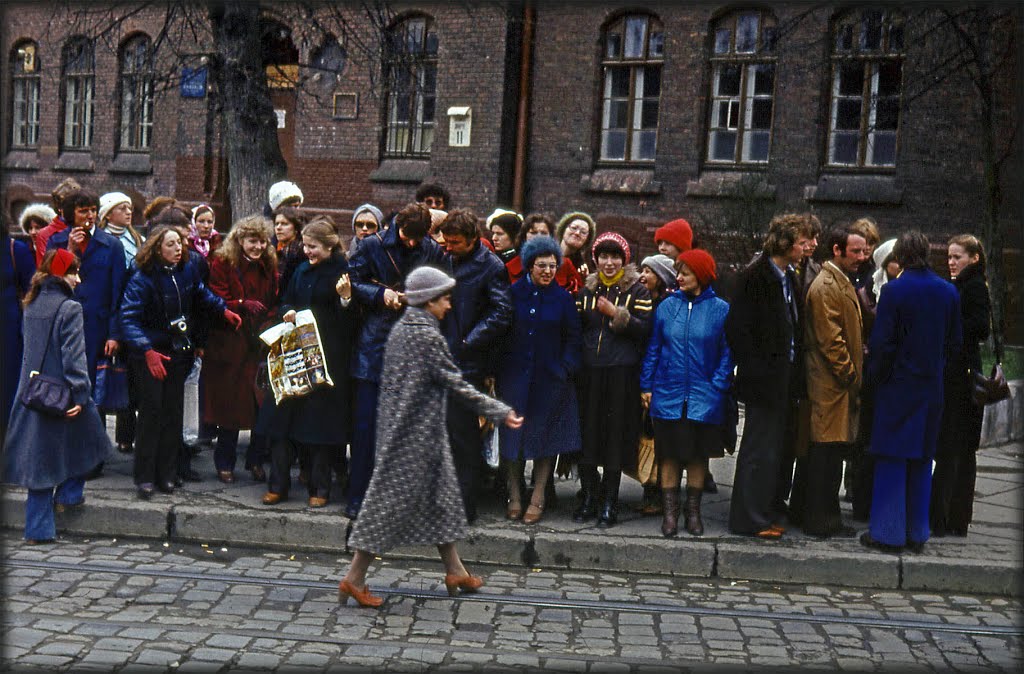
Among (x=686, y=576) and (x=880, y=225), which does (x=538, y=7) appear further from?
(x=686, y=576)

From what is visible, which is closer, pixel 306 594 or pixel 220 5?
pixel 306 594

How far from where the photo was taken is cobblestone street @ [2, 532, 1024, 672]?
563 centimetres

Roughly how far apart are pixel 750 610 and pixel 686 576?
0.82 metres

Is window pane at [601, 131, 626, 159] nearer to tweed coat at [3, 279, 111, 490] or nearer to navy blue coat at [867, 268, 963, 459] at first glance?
navy blue coat at [867, 268, 963, 459]

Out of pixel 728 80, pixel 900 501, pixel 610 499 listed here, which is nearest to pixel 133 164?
pixel 728 80

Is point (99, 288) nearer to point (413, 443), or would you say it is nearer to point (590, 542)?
point (413, 443)

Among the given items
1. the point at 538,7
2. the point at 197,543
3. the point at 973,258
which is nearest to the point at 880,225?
the point at 538,7

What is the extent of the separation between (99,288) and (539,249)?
11.3 feet

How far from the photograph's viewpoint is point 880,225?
1730cm

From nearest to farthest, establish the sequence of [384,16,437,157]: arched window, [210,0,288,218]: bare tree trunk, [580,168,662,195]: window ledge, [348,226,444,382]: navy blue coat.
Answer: [348,226,444,382]: navy blue coat
[210,0,288,218]: bare tree trunk
[580,168,662,195]: window ledge
[384,16,437,157]: arched window

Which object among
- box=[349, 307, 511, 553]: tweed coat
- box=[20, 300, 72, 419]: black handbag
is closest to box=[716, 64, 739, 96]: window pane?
box=[20, 300, 72, 419]: black handbag

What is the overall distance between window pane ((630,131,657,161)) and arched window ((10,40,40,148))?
1406 centimetres

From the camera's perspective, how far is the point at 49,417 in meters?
7.64

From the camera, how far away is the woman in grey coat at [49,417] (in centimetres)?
755
